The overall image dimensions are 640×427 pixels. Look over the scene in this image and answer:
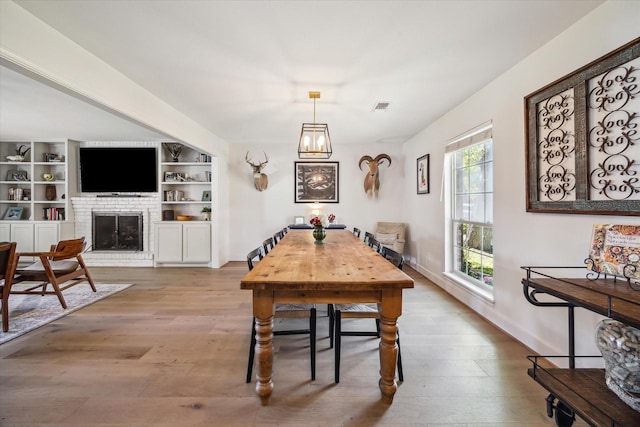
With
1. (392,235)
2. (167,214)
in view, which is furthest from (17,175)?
(392,235)

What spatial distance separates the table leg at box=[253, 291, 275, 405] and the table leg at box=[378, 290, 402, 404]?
26.1 inches

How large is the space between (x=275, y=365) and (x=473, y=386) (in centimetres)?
138

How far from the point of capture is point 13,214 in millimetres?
5090

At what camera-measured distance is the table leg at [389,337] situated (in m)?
1.51

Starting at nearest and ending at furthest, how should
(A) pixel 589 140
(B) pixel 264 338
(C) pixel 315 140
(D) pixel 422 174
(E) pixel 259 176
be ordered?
(B) pixel 264 338, (A) pixel 589 140, (C) pixel 315 140, (D) pixel 422 174, (E) pixel 259 176

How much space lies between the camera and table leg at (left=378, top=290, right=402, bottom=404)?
151cm

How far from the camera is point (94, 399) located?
163 centimetres

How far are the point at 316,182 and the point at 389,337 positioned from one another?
422cm

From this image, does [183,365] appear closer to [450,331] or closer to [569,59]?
[450,331]

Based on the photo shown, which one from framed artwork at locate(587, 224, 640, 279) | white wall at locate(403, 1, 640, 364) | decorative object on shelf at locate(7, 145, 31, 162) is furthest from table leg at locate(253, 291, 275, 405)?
decorative object on shelf at locate(7, 145, 31, 162)

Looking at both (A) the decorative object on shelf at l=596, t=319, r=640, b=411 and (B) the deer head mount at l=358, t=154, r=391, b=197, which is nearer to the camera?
(A) the decorative object on shelf at l=596, t=319, r=640, b=411

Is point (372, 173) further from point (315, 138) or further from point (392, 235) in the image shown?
point (315, 138)

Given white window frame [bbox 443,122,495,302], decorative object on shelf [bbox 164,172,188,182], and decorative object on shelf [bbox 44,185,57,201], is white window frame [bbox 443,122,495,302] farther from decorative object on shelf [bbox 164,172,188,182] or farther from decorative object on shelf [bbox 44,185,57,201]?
decorative object on shelf [bbox 44,185,57,201]

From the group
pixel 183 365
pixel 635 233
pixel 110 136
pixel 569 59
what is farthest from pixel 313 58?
pixel 110 136
